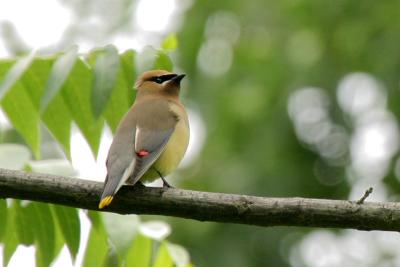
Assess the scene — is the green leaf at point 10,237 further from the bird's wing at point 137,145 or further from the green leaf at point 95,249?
the bird's wing at point 137,145

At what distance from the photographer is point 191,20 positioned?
426 inches

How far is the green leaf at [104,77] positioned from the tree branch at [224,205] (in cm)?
35

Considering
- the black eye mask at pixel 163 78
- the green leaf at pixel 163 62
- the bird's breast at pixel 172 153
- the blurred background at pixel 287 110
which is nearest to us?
the green leaf at pixel 163 62

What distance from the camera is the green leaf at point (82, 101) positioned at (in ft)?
16.0

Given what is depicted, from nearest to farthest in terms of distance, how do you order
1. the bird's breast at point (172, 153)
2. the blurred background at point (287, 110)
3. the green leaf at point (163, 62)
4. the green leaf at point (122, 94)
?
the green leaf at point (122, 94)
the green leaf at point (163, 62)
the bird's breast at point (172, 153)
the blurred background at point (287, 110)

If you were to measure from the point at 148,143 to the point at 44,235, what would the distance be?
3.23 feet

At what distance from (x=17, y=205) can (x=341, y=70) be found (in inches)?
261

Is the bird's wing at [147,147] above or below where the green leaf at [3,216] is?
below

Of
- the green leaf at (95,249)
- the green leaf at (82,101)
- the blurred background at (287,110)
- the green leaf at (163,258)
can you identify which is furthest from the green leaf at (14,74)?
the blurred background at (287,110)

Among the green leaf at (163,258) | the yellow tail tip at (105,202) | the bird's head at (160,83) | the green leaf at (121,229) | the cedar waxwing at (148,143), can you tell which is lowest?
the green leaf at (163,258)

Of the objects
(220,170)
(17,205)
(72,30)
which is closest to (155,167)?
(17,205)

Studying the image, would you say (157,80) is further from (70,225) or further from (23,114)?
(70,225)

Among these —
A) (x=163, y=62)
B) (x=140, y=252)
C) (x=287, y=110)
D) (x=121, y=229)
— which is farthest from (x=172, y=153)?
(x=287, y=110)

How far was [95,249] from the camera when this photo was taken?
15.5ft
